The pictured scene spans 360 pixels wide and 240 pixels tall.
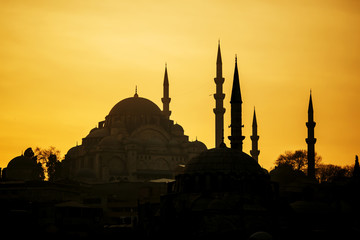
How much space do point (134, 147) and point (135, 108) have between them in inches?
230

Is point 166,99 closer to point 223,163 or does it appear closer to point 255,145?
point 255,145

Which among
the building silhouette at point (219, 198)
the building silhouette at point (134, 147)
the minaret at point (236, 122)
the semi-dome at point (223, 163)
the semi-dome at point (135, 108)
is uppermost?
the semi-dome at point (135, 108)

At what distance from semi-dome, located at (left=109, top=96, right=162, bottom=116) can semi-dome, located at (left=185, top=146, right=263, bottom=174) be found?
41.5 metres

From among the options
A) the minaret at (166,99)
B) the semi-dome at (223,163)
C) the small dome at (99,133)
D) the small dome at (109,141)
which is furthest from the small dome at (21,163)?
the semi-dome at (223,163)

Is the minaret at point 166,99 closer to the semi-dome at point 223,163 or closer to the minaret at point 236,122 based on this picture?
the minaret at point 236,122

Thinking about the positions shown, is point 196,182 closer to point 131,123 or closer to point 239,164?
point 239,164

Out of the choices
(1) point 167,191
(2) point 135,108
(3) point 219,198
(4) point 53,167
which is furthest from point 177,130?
(3) point 219,198

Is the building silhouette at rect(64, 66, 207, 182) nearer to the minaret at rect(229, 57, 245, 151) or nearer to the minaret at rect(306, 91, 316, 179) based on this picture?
the minaret at rect(306, 91, 316, 179)

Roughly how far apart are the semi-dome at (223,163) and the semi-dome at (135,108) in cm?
4145

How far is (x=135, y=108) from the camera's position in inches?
3711

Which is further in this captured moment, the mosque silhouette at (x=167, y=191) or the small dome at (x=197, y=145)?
A: the small dome at (x=197, y=145)

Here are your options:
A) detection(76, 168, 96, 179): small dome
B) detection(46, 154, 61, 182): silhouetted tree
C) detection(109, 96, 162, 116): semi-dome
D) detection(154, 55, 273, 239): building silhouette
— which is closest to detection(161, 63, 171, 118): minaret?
detection(109, 96, 162, 116): semi-dome

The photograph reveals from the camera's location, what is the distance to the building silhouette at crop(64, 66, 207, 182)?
88.8 metres

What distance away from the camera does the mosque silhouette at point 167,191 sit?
158 ft
